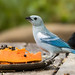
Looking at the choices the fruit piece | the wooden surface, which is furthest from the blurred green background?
the fruit piece

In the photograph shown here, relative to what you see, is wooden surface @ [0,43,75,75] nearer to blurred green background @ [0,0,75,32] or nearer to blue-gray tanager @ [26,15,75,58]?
blue-gray tanager @ [26,15,75,58]

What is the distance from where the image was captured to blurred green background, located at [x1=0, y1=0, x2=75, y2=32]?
14.2m

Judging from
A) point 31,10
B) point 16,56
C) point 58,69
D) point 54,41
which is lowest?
point 31,10

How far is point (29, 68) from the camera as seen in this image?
22.6 feet

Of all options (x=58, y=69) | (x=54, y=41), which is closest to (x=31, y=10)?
(x=54, y=41)

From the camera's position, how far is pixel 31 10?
14086 mm

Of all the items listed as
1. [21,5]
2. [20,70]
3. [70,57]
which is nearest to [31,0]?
[21,5]

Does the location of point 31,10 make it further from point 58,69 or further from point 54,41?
point 58,69

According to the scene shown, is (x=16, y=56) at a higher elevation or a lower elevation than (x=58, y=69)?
higher

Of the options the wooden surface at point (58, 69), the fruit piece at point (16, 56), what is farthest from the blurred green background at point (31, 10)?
the fruit piece at point (16, 56)

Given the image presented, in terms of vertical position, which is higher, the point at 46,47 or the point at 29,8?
the point at 46,47

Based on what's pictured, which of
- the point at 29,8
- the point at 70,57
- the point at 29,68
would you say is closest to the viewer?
the point at 29,68

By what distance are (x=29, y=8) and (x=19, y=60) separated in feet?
23.3

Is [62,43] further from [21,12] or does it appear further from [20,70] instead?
[21,12]
